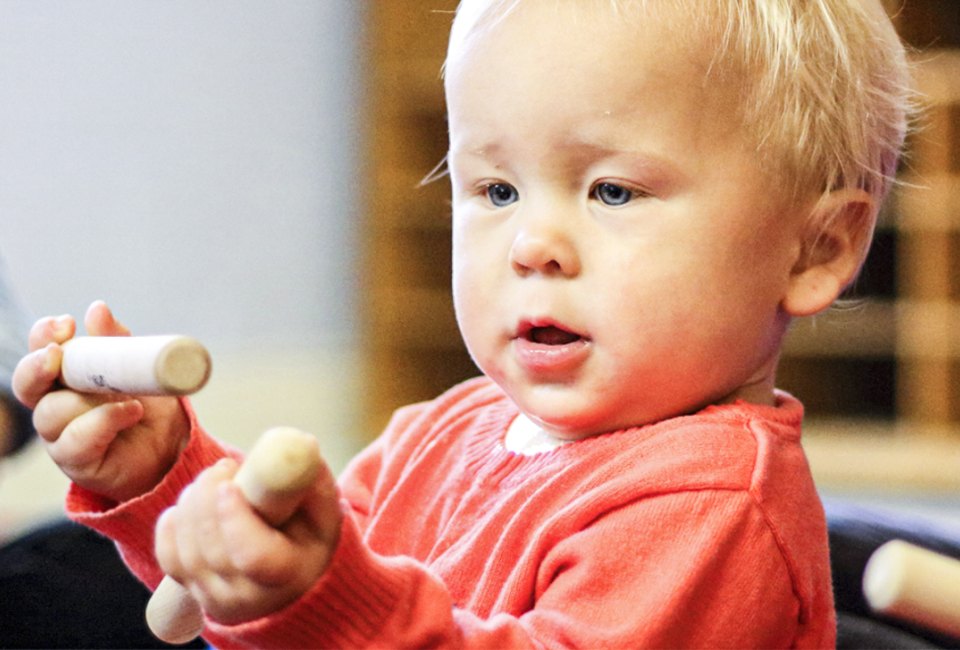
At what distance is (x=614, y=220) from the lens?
621 mm

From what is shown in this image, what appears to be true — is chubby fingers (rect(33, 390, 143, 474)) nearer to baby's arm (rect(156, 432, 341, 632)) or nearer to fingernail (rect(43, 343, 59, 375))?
fingernail (rect(43, 343, 59, 375))

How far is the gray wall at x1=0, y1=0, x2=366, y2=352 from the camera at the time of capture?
2.72m

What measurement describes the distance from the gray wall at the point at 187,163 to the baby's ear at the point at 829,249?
2.25m

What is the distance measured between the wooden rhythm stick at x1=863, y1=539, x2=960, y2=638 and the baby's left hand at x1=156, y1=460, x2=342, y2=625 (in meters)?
0.19

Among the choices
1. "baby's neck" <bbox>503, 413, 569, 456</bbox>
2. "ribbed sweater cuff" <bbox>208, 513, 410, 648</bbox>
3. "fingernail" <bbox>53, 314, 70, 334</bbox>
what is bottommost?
"baby's neck" <bbox>503, 413, 569, 456</bbox>

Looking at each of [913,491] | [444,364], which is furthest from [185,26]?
[913,491]

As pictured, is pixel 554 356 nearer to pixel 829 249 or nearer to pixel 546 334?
pixel 546 334

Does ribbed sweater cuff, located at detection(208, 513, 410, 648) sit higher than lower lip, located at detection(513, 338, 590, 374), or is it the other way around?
lower lip, located at detection(513, 338, 590, 374)

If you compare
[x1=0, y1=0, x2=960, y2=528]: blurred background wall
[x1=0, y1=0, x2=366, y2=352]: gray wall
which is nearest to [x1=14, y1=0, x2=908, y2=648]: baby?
[x1=0, y1=0, x2=960, y2=528]: blurred background wall

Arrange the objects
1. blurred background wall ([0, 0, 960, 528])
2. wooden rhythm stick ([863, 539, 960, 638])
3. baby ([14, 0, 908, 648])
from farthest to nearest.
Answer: blurred background wall ([0, 0, 960, 528]) < baby ([14, 0, 908, 648]) < wooden rhythm stick ([863, 539, 960, 638])

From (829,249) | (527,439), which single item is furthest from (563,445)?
(829,249)

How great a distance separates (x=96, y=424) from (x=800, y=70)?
388mm

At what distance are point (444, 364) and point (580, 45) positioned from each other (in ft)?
7.37

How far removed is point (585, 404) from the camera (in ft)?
2.10
